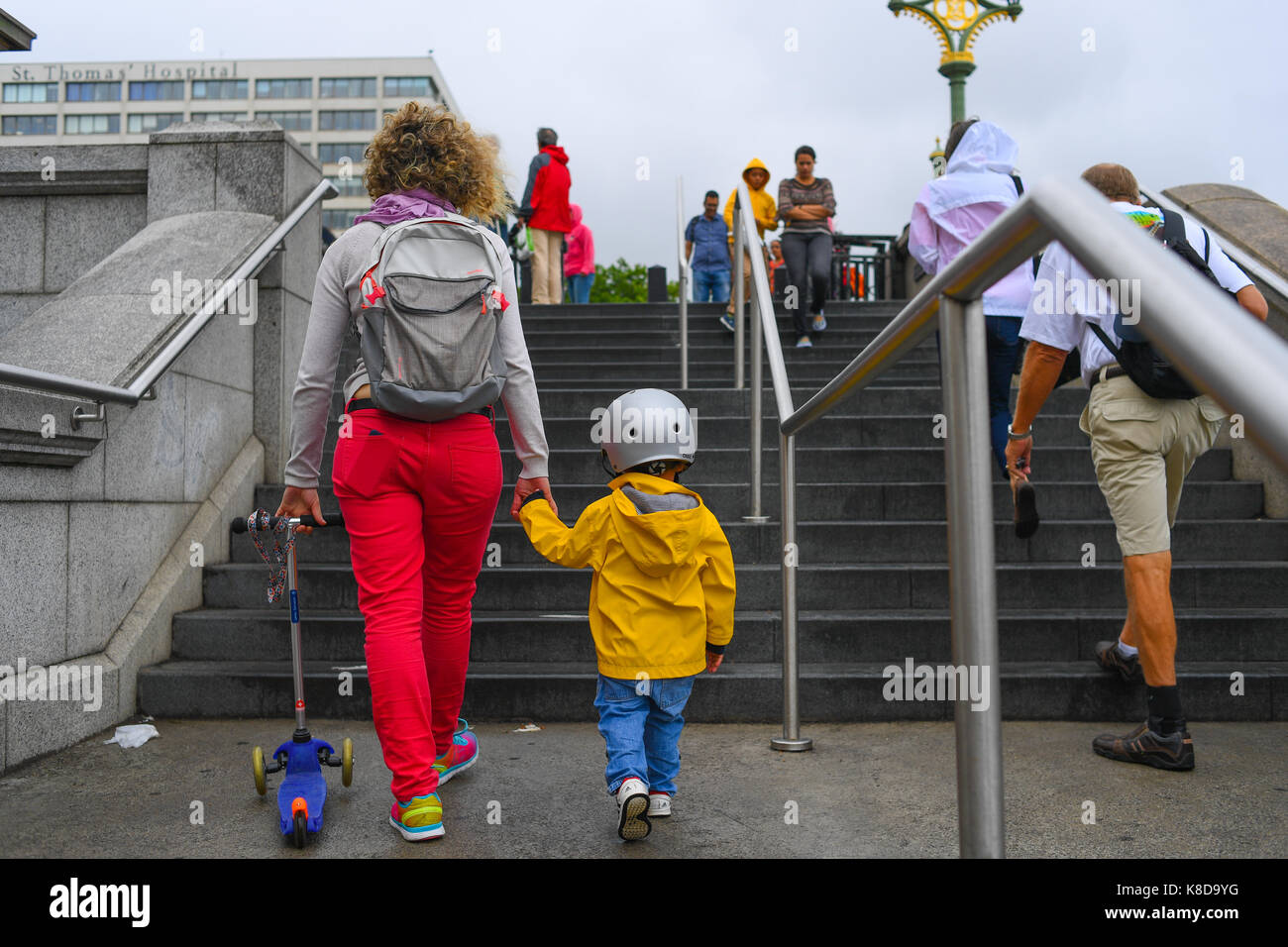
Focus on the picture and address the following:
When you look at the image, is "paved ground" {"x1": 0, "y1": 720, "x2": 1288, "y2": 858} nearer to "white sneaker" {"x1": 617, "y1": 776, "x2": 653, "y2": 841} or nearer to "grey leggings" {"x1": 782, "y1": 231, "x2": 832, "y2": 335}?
"white sneaker" {"x1": 617, "y1": 776, "x2": 653, "y2": 841}

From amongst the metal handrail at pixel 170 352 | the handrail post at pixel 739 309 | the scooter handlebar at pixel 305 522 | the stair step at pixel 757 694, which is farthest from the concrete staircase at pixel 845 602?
the scooter handlebar at pixel 305 522

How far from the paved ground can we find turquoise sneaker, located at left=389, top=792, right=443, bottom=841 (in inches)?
1.2

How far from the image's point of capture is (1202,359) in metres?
1.04

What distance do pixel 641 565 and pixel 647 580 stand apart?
0.06m

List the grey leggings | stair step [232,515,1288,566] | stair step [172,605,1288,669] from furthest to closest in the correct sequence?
the grey leggings, stair step [232,515,1288,566], stair step [172,605,1288,669]

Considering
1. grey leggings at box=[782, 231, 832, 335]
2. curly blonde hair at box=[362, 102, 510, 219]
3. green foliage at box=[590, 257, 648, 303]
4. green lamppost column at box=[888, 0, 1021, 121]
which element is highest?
green foliage at box=[590, 257, 648, 303]

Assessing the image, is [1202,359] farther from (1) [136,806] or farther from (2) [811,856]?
(1) [136,806]

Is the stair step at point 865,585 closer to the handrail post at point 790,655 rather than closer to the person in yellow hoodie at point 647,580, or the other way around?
the handrail post at point 790,655

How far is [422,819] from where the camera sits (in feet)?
8.70

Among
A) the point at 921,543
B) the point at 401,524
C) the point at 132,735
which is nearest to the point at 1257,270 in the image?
the point at 921,543

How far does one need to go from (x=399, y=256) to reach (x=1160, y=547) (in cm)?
241

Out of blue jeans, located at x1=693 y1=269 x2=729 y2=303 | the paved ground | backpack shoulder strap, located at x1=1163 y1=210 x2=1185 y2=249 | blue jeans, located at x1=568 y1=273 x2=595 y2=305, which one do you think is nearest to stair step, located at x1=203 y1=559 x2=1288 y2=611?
the paved ground

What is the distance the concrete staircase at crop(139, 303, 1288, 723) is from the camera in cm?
389
